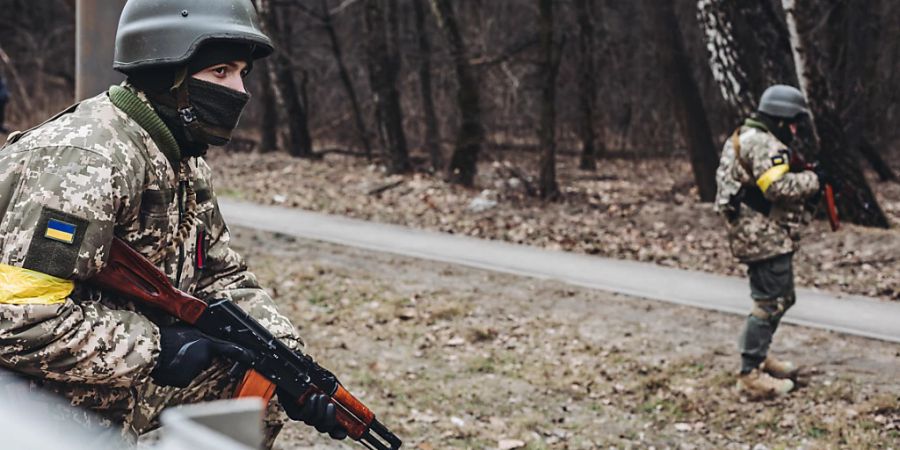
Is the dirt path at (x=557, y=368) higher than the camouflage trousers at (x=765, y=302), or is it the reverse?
the camouflage trousers at (x=765, y=302)

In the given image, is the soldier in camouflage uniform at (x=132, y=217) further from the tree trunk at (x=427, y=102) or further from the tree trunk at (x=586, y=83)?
the tree trunk at (x=586, y=83)

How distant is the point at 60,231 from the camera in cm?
260

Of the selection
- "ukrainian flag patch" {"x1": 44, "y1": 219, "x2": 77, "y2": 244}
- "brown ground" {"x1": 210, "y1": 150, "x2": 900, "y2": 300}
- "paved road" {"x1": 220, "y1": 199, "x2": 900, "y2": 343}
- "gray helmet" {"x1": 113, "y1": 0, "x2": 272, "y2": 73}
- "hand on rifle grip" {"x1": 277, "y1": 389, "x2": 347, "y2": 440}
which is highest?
"gray helmet" {"x1": 113, "y1": 0, "x2": 272, "y2": 73}

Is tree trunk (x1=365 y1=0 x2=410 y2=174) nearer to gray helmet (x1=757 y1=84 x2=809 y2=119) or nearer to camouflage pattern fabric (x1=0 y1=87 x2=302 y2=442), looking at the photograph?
gray helmet (x1=757 y1=84 x2=809 y2=119)

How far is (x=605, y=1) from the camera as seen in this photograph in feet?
68.1

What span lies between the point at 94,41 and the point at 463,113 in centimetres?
941

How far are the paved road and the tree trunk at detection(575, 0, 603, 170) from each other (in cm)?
656

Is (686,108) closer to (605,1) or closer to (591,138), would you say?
(591,138)

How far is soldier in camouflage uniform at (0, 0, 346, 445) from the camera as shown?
2.60 meters

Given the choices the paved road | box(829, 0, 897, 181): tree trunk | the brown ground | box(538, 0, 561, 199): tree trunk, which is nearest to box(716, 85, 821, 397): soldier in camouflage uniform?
the paved road

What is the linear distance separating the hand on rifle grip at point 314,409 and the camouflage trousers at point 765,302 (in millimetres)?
3807

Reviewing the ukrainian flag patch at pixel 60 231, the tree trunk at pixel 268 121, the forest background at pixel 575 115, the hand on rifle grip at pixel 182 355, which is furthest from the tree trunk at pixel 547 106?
the ukrainian flag patch at pixel 60 231

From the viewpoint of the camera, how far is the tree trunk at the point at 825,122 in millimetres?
10625

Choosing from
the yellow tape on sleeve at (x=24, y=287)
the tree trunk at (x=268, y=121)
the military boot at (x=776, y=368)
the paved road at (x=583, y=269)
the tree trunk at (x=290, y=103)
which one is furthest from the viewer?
the tree trunk at (x=268, y=121)
